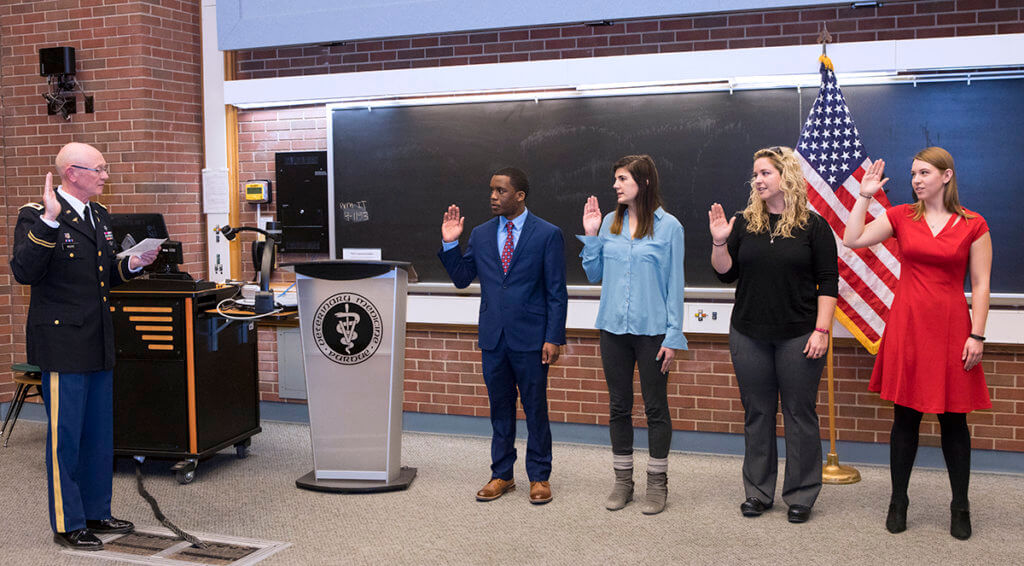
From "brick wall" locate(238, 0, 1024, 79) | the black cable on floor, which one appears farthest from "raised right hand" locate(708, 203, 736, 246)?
the black cable on floor

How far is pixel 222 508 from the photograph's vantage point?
177 inches

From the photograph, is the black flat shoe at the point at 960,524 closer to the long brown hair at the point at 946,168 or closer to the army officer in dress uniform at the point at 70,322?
the long brown hair at the point at 946,168

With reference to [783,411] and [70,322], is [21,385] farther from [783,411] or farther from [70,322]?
[783,411]

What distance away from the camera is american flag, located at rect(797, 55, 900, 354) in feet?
15.7

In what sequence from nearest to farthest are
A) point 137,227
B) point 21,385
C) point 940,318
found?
point 940,318 < point 137,227 < point 21,385

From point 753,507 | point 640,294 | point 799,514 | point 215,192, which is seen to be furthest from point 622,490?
point 215,192

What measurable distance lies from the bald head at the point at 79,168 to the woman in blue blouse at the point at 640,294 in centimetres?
222

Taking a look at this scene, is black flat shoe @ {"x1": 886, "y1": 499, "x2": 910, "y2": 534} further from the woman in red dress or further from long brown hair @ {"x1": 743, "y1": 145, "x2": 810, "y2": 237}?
long brown hair @ {"x1": 743, "y1": 145, "x2": 810, "y2": 237}

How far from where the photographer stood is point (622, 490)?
444 cm

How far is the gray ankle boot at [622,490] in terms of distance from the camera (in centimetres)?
441

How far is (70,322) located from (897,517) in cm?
379

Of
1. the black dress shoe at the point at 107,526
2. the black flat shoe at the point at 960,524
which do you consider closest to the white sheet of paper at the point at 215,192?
the black dress shoe at the point at 107,526

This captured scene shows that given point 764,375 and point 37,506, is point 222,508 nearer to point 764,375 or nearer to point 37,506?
point 37,506

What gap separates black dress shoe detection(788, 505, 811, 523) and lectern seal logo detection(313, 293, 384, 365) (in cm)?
220
